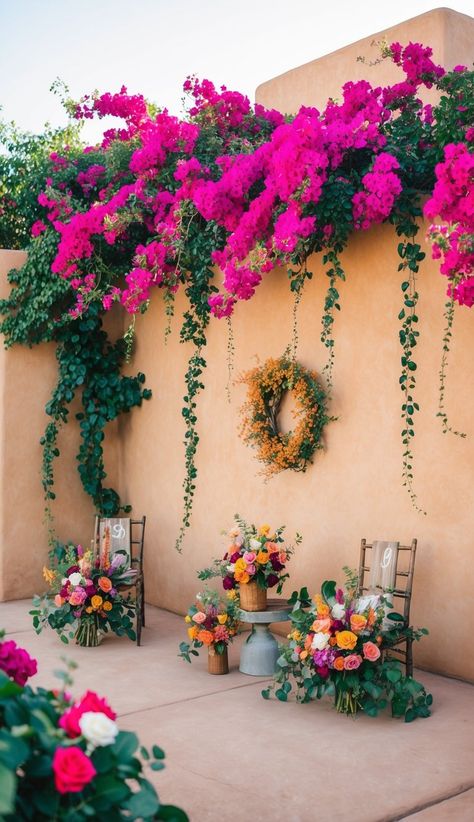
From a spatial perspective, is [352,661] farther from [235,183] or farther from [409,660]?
[235,183]

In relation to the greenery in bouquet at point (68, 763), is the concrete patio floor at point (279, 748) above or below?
below

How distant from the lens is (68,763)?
166 cm

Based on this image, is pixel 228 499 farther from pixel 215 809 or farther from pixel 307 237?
pixel 215 809

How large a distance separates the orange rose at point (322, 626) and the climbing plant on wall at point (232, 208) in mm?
1009

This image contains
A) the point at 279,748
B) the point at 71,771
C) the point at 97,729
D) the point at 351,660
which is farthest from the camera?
the point at 351,660

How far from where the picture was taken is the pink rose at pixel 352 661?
407cm

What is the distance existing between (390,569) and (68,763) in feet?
10.6

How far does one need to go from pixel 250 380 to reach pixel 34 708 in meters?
3.92

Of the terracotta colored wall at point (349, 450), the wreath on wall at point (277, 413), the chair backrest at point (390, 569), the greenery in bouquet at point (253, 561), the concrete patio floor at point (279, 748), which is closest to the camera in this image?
the concrete patio floor at point (279, 748)

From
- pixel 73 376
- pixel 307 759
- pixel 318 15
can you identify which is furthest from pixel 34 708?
pixel 318 15

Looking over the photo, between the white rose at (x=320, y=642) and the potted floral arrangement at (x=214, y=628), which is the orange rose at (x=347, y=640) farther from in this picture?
the potted floral arrangement at (x=214, y=628)

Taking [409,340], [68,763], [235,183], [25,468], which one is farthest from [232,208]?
[68,763]

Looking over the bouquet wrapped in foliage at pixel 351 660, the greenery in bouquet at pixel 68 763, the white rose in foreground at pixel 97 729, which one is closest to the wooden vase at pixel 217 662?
the bouquet wrapped in foliage at pixel 351 660

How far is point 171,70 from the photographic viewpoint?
11383 millimetres
